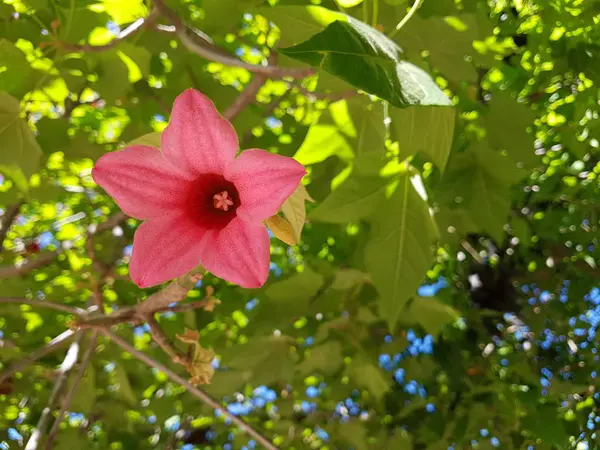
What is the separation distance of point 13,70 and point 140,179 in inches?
25.2

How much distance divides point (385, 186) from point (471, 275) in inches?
79.1

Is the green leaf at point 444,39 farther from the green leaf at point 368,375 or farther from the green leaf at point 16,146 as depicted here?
the green leaf at point 368,375

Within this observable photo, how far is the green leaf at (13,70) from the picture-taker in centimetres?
108

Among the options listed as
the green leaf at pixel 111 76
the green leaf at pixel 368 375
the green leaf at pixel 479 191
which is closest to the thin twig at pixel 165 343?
the green leaf at pixel 111 76

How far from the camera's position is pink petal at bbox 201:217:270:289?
25.8 inches

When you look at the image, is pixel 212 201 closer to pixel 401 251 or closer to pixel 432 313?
pixel 401 251

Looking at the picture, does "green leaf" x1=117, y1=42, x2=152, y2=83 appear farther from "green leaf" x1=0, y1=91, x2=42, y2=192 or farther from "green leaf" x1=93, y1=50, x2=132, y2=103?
"green leaf" x1=0, y1=91, x2=42, y2=192

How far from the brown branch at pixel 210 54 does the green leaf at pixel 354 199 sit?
0.22 m

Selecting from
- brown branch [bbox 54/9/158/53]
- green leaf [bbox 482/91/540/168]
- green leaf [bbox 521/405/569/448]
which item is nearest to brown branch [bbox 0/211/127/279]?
brown branch [bbox 54/9/158/53]

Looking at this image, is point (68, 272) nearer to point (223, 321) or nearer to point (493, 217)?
point (223, 321)

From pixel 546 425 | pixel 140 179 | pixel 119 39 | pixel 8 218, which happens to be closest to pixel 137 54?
pixel 119 39

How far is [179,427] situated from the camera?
2.31 meters

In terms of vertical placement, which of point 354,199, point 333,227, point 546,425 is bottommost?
point 546,425

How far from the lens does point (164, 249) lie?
696 mm
